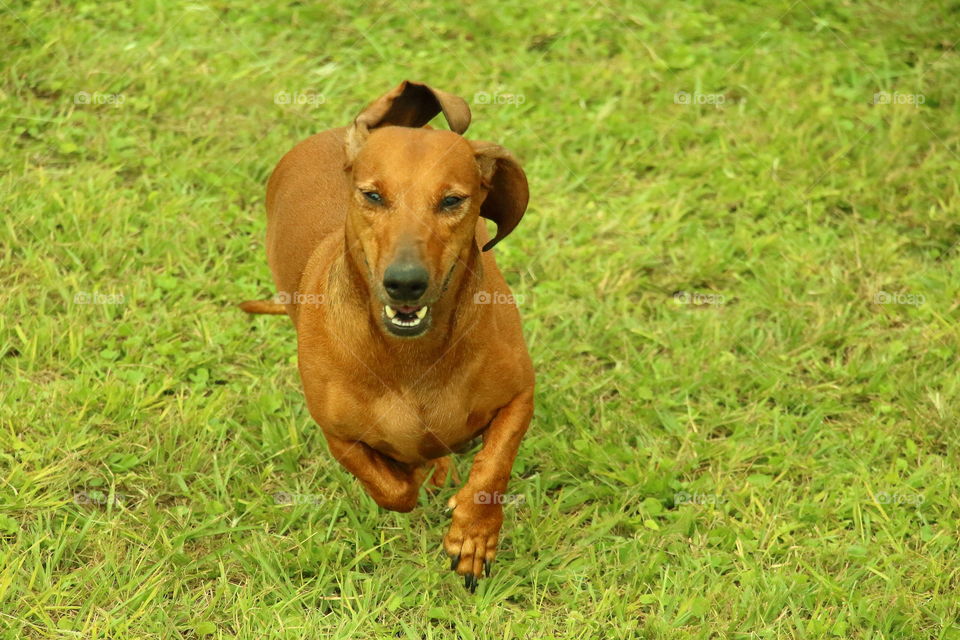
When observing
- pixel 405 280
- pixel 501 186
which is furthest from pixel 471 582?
pixel 501 186

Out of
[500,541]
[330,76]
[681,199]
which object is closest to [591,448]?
[500,541]

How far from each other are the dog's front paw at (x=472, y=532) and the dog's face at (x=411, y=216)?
62 centimetres

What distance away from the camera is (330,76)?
6.80 metres

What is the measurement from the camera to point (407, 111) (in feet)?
12.7

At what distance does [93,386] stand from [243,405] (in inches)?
23.9

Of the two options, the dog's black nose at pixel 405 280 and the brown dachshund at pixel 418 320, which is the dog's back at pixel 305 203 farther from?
the dog's black nose at pixel 405 280

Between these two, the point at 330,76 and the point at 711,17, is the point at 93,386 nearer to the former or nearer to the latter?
the point at 330,76

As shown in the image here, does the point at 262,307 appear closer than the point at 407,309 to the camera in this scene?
No

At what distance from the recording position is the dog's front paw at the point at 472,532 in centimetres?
366

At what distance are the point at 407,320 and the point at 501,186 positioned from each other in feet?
1.88

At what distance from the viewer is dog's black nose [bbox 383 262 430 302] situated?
3146 mm

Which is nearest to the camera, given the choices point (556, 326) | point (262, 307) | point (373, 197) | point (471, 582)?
point (373, 197)

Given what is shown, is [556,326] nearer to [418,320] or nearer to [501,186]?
[501,186]

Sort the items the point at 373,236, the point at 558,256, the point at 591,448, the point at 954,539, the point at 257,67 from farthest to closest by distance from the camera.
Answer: the point at 257,67
the point at 558,256
the point at 591,448
the point at 954,539
the point at 373,236
